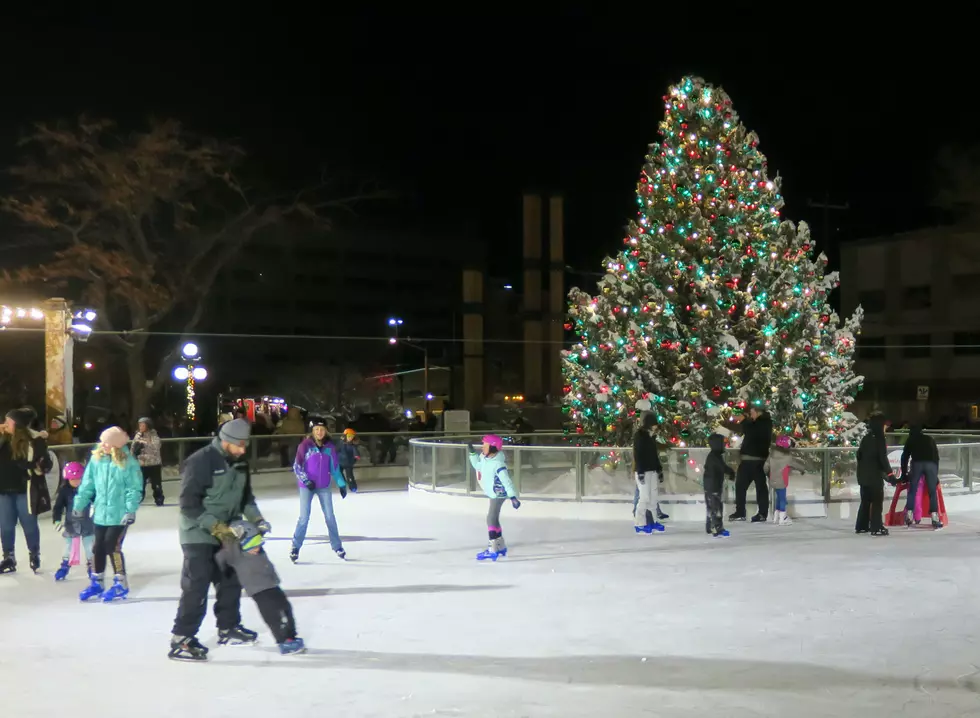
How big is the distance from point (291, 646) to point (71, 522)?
13.7 ft

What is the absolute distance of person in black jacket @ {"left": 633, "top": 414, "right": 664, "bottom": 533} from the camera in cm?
1419

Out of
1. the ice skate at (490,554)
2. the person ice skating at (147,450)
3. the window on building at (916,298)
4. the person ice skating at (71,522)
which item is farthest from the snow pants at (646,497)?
the window on building at (916,298)

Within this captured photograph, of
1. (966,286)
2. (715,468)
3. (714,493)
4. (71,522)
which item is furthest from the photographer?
(966,286)

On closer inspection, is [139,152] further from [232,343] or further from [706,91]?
[232,343]

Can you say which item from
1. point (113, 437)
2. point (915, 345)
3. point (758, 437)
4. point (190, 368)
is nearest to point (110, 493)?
point (113, 437)

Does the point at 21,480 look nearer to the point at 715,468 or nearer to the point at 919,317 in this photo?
the point at 715,468

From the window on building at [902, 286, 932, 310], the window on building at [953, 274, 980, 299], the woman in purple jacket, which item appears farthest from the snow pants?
the window on building at [902, 286, 932, 310]

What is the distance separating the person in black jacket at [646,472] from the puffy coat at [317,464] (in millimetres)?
4375

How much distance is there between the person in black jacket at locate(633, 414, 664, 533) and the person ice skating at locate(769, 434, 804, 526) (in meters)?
1.87

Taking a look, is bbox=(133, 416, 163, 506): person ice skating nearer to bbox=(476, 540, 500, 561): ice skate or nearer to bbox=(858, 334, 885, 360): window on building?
bbox=(476, 540, 500, 561): ice skate

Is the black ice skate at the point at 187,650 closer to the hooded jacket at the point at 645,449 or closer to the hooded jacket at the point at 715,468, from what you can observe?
the hooded jacket at the point at 645,449

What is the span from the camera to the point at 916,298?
190 ft

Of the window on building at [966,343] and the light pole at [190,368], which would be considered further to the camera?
the window on building at [966,343]

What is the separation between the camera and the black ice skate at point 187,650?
7.00 m
